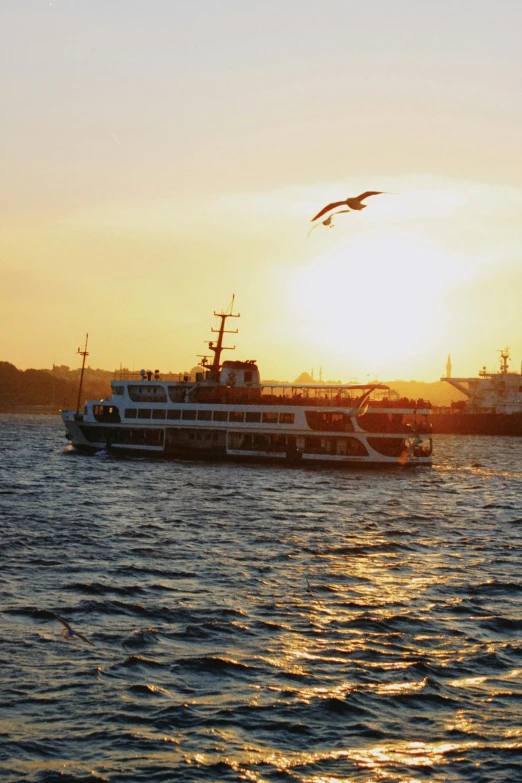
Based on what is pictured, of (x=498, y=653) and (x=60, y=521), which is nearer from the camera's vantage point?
(x=498, y=653)

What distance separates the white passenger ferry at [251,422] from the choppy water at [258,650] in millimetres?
29287

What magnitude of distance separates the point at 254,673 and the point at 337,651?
7.57 feet

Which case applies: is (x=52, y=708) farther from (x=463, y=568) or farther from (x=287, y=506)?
(x=287, y=506)

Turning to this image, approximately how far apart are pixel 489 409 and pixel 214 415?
12079 centimetres

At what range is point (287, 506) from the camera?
4666cm

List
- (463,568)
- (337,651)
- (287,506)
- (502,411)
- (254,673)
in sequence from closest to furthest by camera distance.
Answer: (254,673) → (337,651) → (463,568) → (287,506) → (502,411)

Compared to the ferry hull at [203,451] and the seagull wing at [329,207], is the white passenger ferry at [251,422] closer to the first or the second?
the ferry hull at [203,451]

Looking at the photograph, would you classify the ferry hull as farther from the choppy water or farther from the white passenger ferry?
the choppy water

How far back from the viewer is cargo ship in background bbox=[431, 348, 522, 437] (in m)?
177

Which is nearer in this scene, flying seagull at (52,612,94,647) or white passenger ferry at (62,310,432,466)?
flying seagull at (52,612,94,647)

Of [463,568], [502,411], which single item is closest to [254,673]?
[463,568]

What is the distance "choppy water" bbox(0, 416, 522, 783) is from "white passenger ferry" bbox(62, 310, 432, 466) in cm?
2929

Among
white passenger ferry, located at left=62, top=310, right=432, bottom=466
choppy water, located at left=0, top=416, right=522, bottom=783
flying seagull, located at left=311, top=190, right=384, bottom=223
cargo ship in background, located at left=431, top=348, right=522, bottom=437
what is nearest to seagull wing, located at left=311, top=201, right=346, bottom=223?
flying seagull, located at left=311, top=190, right=384, bottom=223

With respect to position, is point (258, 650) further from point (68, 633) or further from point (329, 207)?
point (329, 207)
